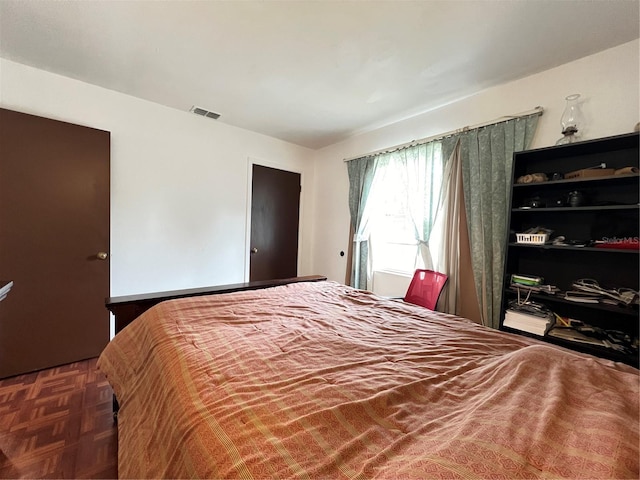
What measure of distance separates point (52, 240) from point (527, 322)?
3666 mm

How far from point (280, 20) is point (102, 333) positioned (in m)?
2.91

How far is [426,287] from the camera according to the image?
251 cm

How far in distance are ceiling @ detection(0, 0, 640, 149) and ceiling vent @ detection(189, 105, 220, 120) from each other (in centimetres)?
26

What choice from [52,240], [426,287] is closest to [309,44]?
[426,287]

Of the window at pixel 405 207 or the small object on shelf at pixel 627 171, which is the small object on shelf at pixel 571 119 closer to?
the small object on shelf at pixel 627 171

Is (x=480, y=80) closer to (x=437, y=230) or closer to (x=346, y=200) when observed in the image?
(x=437, y=230)

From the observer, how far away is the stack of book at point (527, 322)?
173 cm

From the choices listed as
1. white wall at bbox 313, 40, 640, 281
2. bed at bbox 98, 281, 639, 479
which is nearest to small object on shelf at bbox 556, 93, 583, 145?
white wall at bbox 313, 40, 640, 281

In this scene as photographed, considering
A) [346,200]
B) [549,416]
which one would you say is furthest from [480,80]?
[549,416]

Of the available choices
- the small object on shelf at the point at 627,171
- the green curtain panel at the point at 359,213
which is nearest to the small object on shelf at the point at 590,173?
the small object on shelf at the point at 627,171

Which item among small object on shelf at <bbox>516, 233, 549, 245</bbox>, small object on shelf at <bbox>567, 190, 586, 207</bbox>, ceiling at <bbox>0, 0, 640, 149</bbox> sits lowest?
small object on shelf at <bbox>516, 233, 549, 245</bbox>

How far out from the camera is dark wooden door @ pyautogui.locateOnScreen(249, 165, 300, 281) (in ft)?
11.5

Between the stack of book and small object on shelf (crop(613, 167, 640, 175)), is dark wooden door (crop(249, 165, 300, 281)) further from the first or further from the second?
small object on shelf (crop(613, 167, 640, 175))

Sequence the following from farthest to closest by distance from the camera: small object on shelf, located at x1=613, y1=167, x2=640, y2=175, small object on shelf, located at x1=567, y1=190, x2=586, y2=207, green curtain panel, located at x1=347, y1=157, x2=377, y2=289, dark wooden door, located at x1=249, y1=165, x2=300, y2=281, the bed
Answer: dark wooden door, located at x1=249, y1=165, x2=300, y2=281, green curtain panel, located at x1=347, y1=157, x2=377, y2=289, small object on shelf, located at x1=567, y1=190, x2=586, y2=207, small object on shelf, located at x1=613, y1=167, x2=640, y2=175, the bed
